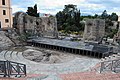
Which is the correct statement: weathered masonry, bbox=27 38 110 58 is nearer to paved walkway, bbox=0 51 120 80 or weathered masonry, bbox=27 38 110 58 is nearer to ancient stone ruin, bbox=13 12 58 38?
paved walkway, bbox=0 51 120 80

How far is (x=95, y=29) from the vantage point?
1958 centimetres

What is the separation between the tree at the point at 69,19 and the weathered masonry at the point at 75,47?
1570cm

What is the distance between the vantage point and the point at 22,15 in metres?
24.1

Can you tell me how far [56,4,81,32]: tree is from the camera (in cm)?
3619

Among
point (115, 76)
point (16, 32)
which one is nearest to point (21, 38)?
point (16, 32)

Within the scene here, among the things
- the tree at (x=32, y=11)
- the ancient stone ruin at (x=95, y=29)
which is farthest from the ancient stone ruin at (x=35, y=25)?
the tree at (x=32, y=11)

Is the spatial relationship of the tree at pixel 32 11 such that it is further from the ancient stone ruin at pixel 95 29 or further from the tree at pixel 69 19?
the ancient stone ruin at pixel 95 29

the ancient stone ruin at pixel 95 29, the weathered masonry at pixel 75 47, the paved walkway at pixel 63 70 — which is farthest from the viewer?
the ancient stone ruin at pixel 95 29

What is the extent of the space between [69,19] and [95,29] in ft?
65.8

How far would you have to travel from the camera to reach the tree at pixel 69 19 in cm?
3619

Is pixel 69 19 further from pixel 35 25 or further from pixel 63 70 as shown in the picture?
pixel 63 70

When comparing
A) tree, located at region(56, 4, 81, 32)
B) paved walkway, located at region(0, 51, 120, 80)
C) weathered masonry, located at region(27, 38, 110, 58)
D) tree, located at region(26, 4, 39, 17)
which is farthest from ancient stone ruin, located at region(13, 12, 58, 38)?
tree, located at region(56, 4, 81, 32)

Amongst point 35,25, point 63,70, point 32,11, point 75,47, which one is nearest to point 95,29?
point 75,47

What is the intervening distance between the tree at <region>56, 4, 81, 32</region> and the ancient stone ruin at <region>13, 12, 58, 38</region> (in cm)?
1093
